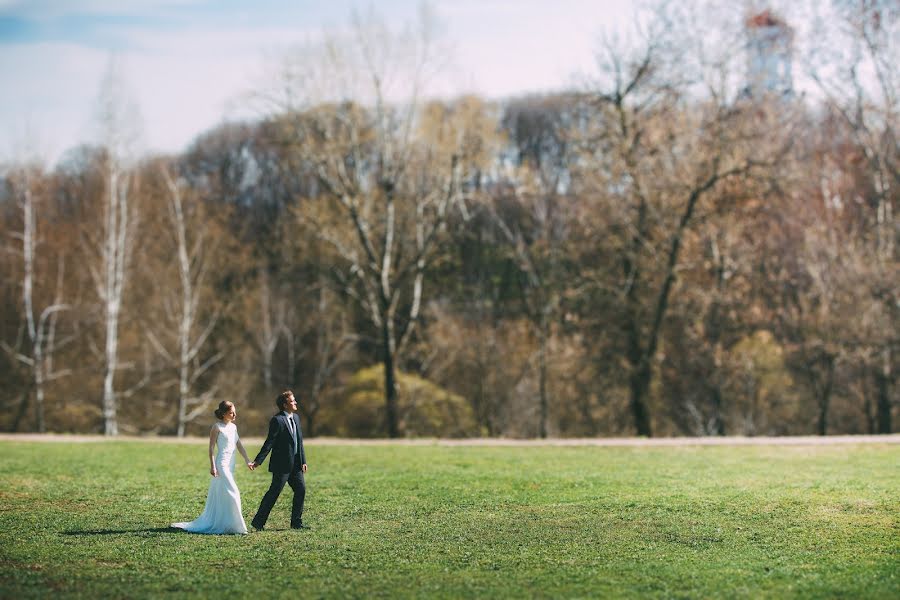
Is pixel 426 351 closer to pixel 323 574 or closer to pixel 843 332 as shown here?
pixel 843 332

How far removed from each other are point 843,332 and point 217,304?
2868cm

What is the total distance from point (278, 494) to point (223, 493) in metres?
0.76

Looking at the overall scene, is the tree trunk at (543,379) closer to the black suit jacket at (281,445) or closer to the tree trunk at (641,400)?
the tree trunk at (641,400)

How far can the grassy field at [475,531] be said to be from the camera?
423 inches

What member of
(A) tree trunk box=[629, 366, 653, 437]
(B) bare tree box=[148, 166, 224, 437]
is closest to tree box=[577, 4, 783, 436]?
(A) tree trunk box=[629, 366, 653, 437]

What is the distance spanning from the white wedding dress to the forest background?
22834 millimetres

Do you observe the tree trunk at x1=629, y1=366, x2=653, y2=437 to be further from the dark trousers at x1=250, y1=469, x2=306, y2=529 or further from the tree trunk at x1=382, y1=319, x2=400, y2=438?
the dark trousers at x1=250, y1=469, x2=306, y2=529

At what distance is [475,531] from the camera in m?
14.1

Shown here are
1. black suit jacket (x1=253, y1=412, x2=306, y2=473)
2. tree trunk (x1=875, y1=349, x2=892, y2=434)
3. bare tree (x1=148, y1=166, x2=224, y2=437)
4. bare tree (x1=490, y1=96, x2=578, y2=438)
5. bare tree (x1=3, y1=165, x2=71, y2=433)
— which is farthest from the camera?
bare tree (x1=148, y1=166, x2=224, y2=437)

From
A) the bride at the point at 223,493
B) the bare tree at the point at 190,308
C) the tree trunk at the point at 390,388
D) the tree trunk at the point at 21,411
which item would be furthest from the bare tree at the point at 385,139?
the bride at the point at 223,493

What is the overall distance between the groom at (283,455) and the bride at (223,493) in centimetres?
36

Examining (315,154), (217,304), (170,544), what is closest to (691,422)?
(315,154)

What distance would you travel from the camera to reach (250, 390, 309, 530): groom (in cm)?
1398

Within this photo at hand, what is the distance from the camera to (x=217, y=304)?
160 feet
